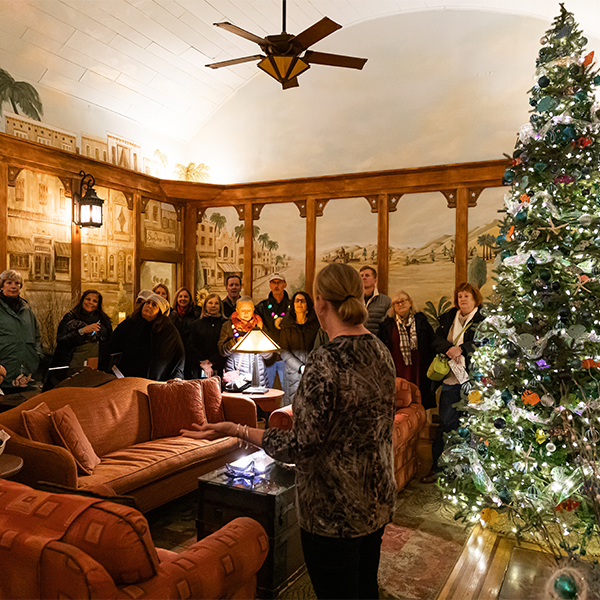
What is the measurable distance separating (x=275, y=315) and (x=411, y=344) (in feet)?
6.52

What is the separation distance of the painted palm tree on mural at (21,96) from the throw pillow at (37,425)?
13.2 ft

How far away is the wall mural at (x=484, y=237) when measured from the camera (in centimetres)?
680

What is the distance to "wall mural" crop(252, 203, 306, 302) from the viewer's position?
8047 mm

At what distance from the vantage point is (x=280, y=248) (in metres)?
8.18

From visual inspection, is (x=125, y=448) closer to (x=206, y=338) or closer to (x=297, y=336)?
(x=206, y=338)

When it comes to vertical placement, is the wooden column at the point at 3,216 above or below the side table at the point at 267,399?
above

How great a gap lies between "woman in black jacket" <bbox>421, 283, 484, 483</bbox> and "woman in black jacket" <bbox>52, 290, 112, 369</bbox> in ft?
11.3

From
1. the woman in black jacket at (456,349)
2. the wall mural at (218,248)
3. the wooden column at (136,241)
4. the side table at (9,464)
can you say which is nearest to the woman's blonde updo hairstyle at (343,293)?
the side table at (9,464)

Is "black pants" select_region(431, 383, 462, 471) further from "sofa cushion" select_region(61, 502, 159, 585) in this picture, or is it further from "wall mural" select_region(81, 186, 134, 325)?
"wall mural" select_region(81, 186, 134, 325)

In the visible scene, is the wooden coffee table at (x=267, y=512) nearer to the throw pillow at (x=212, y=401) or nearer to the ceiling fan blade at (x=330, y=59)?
the throw pillow at (x=212, y=401)

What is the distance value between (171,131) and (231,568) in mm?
7399

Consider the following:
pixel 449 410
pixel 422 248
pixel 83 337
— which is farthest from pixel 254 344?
pixel 422 248

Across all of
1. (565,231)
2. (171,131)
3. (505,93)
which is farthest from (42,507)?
(171,131)

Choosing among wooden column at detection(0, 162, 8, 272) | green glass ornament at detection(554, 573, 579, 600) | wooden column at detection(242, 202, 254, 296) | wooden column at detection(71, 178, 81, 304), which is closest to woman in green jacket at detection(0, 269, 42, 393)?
wooden column at detection(0, 162, 8, 272)
